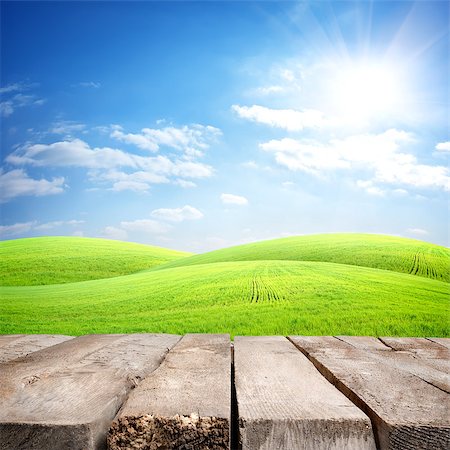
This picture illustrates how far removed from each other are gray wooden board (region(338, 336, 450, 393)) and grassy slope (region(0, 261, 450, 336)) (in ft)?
11.4

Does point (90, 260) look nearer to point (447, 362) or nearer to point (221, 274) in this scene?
point (221, 274)

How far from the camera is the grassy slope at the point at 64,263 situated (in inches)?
886

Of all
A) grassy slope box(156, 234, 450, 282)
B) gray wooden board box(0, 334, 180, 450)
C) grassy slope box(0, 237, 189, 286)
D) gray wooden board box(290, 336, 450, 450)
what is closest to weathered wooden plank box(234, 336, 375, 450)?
gray wooden board box(290, 336, 450, 450)

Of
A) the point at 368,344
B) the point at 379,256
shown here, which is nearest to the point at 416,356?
the point at 368,344

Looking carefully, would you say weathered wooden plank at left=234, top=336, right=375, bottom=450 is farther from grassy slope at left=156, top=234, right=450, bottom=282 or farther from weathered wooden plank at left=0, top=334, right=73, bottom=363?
grassy slope at left=156, top=234, right=450, bottom=282

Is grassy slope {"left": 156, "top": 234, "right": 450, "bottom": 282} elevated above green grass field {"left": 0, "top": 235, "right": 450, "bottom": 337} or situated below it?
above

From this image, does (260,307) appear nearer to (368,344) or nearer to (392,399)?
(368,344)

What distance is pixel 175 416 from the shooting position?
1.20 m

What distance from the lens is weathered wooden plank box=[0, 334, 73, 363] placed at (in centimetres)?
254

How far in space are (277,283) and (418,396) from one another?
26.5 feet

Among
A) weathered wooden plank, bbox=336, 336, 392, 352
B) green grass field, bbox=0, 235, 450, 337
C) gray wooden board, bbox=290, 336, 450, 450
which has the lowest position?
green grass field, bbox=0, 235, 450, 337

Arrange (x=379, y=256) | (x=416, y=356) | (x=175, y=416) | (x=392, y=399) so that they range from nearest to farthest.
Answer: (x=175, y=416)
(x=392, y=399)
(x=416, y=356)
(x=379, y=256)

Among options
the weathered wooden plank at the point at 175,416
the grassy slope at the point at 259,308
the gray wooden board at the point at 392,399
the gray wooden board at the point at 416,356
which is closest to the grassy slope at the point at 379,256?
the grassy slope at the point at 259,308

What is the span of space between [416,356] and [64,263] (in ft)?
85.3
